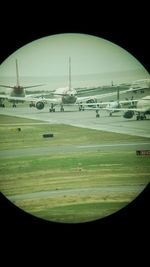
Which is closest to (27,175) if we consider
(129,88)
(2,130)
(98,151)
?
(2,130)

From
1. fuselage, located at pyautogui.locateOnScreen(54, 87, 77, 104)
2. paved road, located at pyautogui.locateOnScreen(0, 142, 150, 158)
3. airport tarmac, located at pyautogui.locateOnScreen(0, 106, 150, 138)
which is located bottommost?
paved road, located at pyautogui.locateOnScreen(0, 142, 150, 158)

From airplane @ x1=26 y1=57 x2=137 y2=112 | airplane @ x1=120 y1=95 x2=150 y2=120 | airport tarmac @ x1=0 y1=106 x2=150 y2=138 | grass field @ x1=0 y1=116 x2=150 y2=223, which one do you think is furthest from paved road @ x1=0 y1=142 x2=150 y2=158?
airplane @ x1=26 y1=57 x2=137 y2=112

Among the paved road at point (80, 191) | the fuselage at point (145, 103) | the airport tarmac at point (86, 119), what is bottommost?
the paved road at point (80, 191)

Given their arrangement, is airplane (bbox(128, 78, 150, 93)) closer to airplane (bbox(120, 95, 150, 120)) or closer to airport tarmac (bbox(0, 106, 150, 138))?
airplane (bbox(120, 95, 150, 120))

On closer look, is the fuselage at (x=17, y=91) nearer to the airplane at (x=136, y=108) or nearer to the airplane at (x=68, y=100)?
the airplane at (x=68, y=100)

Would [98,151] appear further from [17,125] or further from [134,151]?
[17,125]

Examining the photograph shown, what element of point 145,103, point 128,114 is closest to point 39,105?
point 128,114

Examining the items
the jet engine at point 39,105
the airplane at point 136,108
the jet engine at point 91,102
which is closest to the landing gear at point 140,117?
the airplane at point 136,108

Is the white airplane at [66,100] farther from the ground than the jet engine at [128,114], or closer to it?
farther from the ground

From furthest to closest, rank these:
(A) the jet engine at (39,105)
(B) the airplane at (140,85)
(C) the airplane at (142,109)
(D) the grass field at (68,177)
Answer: (A) the jet engine at (39,105) → (C) the airplane at (142,109) → (B) the airplane at (140,85) → (D) the grass field at (68,177)

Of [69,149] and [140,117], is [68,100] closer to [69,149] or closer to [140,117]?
[69,149]
